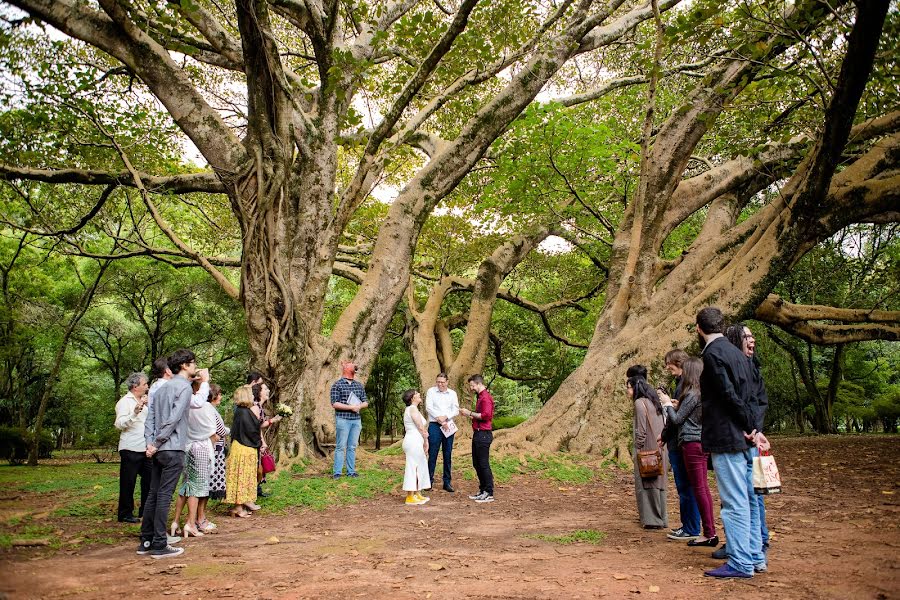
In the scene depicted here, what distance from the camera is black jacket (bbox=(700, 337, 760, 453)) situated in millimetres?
3799

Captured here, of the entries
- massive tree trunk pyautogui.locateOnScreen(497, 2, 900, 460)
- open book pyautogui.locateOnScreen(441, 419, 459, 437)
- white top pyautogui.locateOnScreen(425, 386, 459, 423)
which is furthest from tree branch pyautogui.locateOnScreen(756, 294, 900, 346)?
open book pyautogui.locateOnScreen(441, 419, 459, 437)

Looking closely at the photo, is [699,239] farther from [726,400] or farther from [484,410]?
[726,400]

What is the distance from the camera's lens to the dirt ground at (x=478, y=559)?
350 centimetres

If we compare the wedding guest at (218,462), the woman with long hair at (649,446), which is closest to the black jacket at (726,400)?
the woman with long hair at (649,446)

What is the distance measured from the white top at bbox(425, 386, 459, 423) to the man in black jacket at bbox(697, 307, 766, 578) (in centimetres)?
451

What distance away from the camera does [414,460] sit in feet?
23.5

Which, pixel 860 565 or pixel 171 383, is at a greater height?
pixel 171 383

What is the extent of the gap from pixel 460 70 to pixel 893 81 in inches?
258

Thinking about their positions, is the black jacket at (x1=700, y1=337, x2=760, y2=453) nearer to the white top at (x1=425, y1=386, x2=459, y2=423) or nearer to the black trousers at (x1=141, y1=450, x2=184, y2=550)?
the black trousers at (x1=141, y1=450, x2=184, y2=550)

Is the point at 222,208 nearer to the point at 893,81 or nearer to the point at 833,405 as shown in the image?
the point at 893,81

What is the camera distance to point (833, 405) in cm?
1883

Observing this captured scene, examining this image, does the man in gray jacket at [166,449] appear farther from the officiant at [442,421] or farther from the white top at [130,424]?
the officiant at [442,421]

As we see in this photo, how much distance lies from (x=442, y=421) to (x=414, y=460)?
0.94 metres

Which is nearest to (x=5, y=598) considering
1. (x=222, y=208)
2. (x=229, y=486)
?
(x=229, y=486)
